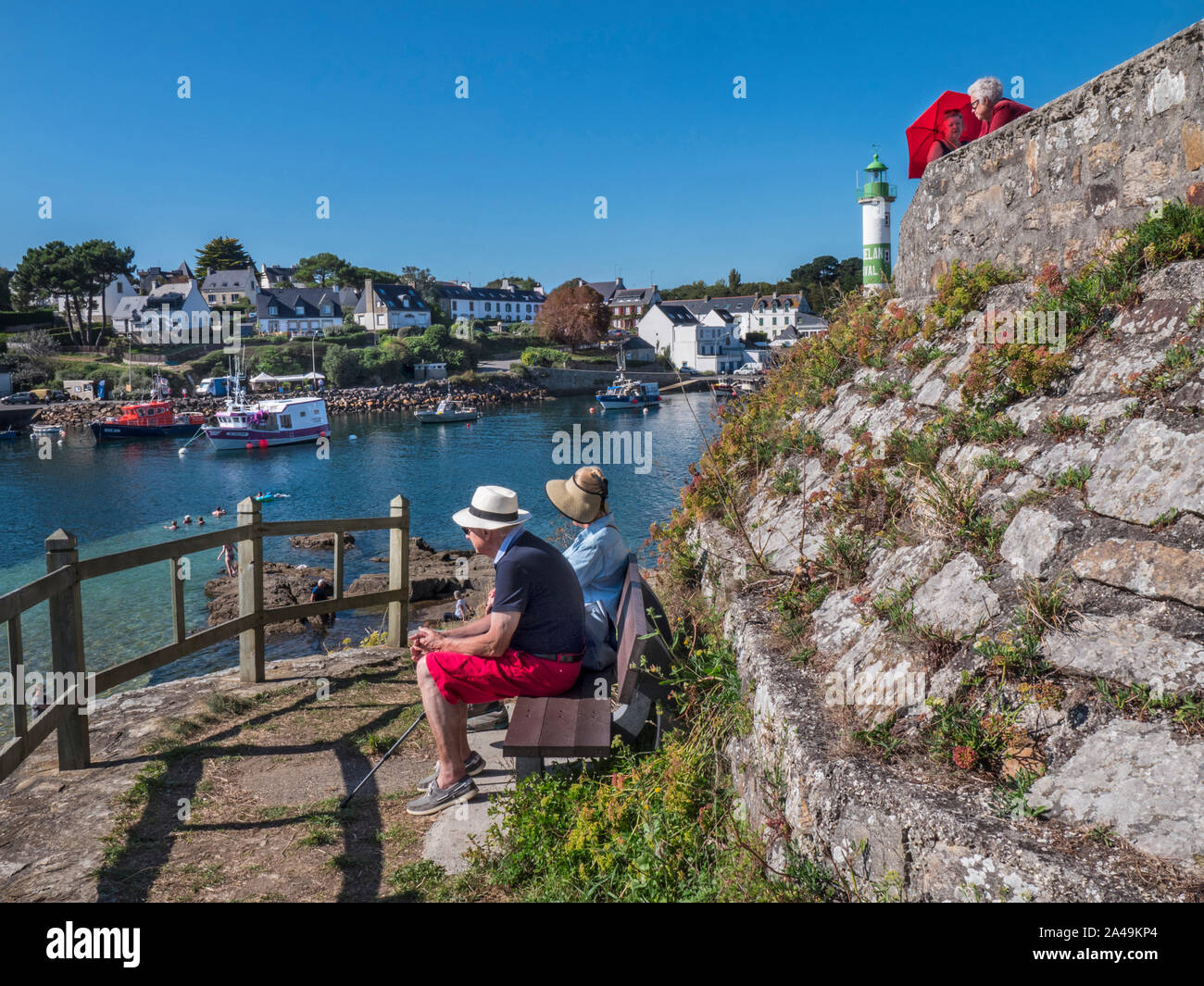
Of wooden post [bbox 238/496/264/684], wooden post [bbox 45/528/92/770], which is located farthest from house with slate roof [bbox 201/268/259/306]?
wooden post [bbox 45/528/92/770]

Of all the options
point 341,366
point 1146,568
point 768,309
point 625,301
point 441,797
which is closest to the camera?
point 1146,568

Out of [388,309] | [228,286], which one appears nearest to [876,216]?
[388,309]

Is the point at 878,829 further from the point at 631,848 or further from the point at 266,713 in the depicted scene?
the point at 266,713

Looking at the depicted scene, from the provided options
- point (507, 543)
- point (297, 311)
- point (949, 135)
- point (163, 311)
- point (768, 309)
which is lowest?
point (507, 543)

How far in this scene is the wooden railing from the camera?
165 inches

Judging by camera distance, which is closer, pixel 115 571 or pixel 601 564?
pixel 601 564

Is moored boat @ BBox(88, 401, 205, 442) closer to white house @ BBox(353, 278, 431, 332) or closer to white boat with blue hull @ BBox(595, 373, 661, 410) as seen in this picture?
white boat with blue hull @ BBox(595, 373, 661, 410)

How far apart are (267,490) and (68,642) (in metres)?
32.8

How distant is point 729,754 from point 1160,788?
5.93 ft

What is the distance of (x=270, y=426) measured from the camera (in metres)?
49.5

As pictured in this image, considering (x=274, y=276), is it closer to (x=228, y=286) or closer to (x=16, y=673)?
(x=228, y=286)

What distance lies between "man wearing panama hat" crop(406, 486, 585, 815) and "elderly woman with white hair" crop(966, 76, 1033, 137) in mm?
4706

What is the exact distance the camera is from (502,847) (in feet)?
12.5
